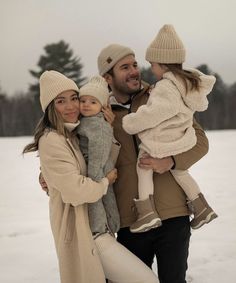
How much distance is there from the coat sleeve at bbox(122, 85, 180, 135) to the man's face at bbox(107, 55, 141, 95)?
26cm

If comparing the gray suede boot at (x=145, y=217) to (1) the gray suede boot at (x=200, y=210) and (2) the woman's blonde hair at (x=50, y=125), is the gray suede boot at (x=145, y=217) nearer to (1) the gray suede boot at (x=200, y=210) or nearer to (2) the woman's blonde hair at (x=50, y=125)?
(1) the gray suede boot at (x=200, y=210)

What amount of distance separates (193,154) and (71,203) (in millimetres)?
783

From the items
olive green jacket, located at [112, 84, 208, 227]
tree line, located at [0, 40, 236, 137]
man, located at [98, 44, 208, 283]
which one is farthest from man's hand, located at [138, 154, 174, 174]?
tree line, located at [0, 40, 236, 137]

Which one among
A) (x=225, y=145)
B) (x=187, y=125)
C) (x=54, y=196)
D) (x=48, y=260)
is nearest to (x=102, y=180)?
(x=54, y=196)

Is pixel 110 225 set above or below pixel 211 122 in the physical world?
above

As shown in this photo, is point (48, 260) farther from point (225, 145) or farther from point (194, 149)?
point (225, 145)

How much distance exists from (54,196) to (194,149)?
867 mm

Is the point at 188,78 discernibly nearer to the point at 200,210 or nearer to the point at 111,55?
the point at 111,55

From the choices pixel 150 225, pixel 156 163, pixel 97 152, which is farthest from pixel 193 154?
pixel 97 152

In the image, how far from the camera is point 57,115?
2.38m

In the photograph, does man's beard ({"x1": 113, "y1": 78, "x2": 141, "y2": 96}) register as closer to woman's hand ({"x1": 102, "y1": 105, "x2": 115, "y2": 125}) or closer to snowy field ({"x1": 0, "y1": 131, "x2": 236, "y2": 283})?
woman's hand ({"x1": 102, "y1": 105, "x2": 115, "y2": 125})

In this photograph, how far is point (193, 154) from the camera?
2.52 m

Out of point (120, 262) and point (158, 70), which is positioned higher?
point (158, 70)

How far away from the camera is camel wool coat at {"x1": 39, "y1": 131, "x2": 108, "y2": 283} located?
2225 mm
